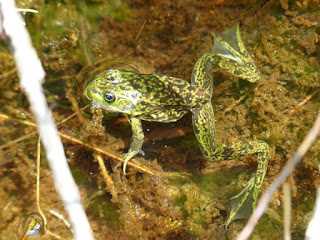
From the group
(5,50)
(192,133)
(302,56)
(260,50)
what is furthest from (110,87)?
(302,56)

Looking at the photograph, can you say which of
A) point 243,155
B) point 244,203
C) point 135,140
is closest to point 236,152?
point 243,155

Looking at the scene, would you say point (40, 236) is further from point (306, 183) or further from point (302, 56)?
point (302, 56)

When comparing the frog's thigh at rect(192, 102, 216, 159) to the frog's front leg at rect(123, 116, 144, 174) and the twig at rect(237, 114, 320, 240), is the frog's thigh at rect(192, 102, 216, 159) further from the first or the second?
the twig at rect(237, 114, 320, 240)

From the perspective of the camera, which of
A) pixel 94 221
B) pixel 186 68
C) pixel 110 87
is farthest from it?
pixel 186 68

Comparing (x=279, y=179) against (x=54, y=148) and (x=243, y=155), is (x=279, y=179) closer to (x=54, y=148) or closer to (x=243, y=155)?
(x=243, y=155)

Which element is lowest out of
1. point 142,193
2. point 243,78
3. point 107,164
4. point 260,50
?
point 142,193

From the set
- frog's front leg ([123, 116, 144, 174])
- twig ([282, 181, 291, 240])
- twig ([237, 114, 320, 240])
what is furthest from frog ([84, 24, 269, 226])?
twig ([282, 181, 291, 240])

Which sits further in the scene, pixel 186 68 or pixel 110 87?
pixel 186 68
